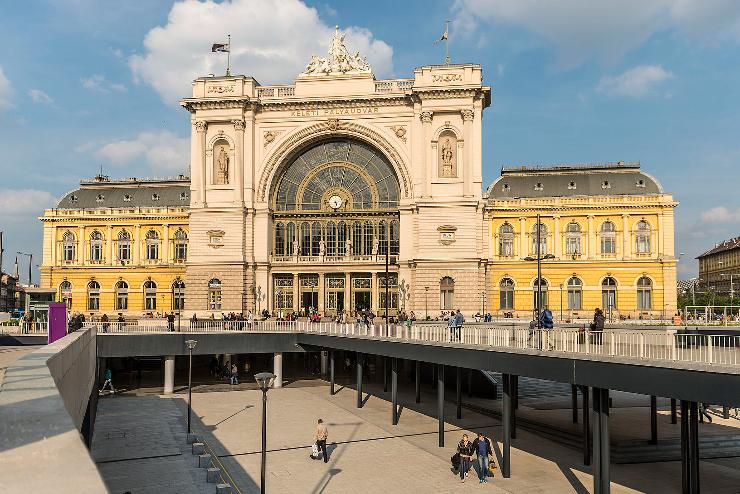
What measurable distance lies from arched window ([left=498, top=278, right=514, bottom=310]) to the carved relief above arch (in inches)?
638

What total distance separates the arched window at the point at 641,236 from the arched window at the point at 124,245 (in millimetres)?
61671

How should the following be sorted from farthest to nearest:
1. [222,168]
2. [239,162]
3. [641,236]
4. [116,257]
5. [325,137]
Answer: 1. [116,257]
2. [641,236]
3. [222,168]
4. [325,137]
5. [239,162]

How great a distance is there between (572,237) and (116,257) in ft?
185

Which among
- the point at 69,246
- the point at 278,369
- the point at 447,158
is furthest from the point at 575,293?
the point at 69,246

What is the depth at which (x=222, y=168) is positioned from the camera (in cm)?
7475

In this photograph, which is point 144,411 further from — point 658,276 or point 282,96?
point 658,276

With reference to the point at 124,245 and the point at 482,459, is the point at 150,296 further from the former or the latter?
the point at 482,459

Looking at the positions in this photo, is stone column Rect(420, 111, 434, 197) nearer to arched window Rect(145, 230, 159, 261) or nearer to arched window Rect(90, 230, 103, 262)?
arched window Rect(145, 230, 159, 261)

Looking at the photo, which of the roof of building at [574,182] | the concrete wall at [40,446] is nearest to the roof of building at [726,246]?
the roof of building at [574,182]

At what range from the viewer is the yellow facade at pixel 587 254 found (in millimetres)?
74750

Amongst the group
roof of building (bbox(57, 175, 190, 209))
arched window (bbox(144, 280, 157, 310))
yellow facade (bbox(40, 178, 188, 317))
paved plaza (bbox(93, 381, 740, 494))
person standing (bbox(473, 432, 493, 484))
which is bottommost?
paved plaza (bbox(93, 381, 740, 494))

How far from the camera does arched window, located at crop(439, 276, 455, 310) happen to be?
6988 cm

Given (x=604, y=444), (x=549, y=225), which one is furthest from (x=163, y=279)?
(x=604, y=444)

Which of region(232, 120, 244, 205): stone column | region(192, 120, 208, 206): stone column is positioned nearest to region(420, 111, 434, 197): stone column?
region(232, 120, 244, 205): stone column
